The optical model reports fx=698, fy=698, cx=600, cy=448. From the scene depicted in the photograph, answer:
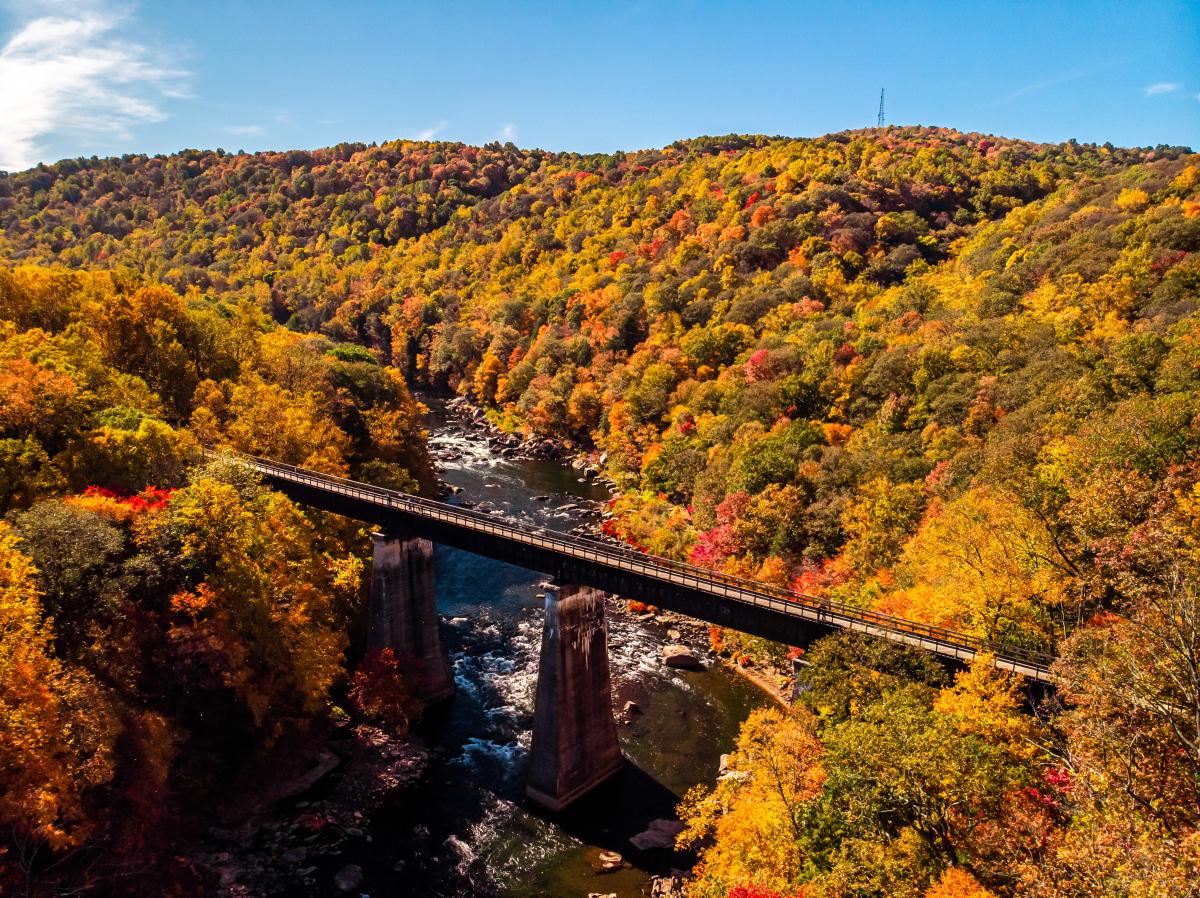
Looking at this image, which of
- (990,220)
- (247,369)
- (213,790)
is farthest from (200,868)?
(990,220)

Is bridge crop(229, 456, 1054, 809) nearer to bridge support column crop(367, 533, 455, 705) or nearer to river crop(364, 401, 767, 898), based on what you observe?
bridge support column crop(367, 533, 455, 705)

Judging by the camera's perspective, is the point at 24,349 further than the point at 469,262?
No

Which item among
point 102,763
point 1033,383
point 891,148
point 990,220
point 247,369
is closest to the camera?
point 102,763

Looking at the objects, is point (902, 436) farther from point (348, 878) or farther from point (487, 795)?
point (348, 878)

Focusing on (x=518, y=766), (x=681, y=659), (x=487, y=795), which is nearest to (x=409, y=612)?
(x=518, y=766)

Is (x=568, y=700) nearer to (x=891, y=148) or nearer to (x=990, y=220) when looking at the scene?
(x=990, y=220)

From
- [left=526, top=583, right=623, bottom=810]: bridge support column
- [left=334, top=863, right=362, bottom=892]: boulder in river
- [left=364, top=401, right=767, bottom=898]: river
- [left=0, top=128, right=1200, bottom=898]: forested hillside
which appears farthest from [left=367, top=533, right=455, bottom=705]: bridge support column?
[left=0, top=128, right=1200, bottom=898]: forested hillside

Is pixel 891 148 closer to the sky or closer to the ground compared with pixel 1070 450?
closer to the sky
